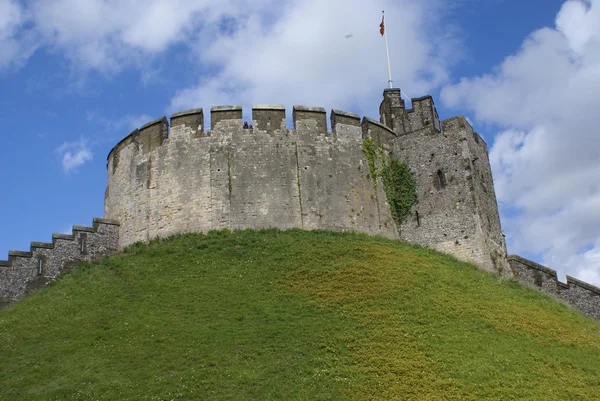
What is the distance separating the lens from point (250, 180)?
29922 mm

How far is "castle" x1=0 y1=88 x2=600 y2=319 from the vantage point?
29.4 m

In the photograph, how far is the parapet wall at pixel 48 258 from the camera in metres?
26.3

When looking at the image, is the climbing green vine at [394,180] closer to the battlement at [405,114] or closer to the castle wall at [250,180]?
the castle wall at [250,180]

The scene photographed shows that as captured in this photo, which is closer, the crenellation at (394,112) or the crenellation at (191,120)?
the crenellation at (191,120)

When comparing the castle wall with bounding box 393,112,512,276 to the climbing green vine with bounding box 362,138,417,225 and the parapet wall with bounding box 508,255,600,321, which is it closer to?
the climbing green vine with bounding box 362,138,417,225

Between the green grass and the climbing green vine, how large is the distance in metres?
4.87

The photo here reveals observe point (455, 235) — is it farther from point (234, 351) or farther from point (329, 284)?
point (234, 351)

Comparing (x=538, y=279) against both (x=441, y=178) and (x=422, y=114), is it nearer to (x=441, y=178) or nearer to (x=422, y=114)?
(x=441, y=178)

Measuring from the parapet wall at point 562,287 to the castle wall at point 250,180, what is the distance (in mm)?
5670

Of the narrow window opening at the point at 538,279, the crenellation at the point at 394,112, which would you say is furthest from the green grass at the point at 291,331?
the crenellation at the point at 394,112

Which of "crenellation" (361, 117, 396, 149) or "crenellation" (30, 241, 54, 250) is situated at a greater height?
"crenellation" (361, 117, 396, 149)

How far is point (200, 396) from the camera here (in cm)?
1594

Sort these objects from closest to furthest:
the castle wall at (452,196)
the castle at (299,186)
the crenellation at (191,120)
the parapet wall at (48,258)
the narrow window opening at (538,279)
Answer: the parapet wall at (48,258) < the castle at (299,186) < the narrow window opening at (538,279) < the castle wall at (452,196) < the crenellation at (191,120)

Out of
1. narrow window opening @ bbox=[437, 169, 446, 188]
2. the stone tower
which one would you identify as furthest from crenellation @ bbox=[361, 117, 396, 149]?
narrow window opening @ bbox=[437, 169, 446, 188]
